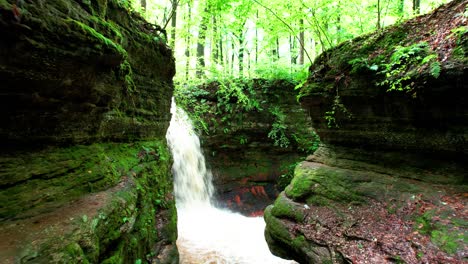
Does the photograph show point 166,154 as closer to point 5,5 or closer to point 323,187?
point 323,187

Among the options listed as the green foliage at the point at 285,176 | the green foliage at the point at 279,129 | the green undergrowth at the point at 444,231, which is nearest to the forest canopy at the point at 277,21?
the green foliage at the point at 279,129

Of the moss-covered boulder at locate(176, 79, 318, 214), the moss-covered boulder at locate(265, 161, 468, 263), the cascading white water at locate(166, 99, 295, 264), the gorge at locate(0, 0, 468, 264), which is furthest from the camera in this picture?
the moss-covered boulder at locate(176, 79, 318, 214)

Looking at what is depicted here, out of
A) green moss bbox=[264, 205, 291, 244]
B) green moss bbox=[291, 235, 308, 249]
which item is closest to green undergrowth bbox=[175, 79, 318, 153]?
green moss bbox=[264, 205, 291, 244]

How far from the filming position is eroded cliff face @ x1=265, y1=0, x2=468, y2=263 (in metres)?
4.46

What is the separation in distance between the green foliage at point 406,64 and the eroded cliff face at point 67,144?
506 centimetres

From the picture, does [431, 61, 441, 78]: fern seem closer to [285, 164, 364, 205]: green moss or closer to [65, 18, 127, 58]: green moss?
[285, 164, 364, 205]: green moss

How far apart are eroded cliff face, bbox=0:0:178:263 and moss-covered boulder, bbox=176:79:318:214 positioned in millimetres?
7108

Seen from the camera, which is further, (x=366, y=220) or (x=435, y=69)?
(x=366, y=220)

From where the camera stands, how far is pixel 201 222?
9250 mm

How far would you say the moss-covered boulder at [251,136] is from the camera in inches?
469

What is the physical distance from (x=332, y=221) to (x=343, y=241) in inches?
21.5

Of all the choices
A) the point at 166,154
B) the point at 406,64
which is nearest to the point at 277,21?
the point at 406,64

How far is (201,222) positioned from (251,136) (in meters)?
4.65

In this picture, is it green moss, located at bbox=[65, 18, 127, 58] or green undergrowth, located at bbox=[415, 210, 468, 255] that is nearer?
green moss, located at bbox=[65, 18, 127, 58]
